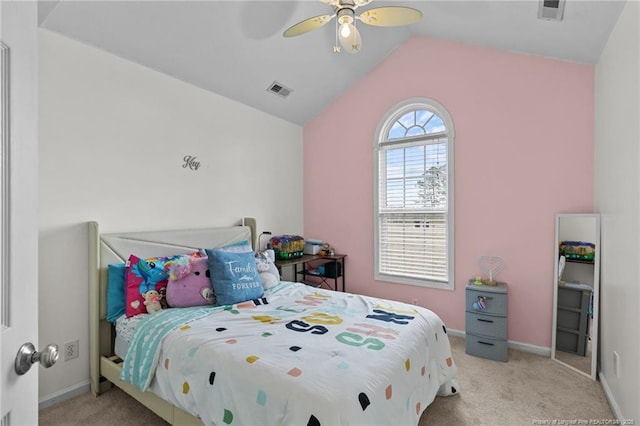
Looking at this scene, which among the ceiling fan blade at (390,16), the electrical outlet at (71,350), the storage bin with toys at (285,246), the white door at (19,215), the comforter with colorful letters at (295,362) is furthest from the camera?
the storage bin with toys at (285,246)

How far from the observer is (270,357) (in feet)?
5.19

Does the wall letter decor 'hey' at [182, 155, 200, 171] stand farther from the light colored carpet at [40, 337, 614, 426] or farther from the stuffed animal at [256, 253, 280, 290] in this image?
the light colored carpet at [40, 337, 614, 426]

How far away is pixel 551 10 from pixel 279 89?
245 centimetres

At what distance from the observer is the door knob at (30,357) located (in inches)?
29.6

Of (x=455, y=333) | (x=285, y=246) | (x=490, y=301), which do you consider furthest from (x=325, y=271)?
(x=490, y=301)

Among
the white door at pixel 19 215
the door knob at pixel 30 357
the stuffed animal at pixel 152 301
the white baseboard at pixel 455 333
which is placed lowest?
the white baseboard at pixel 455 333

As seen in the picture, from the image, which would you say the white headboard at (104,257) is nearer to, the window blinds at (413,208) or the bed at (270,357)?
the bed at (270,357)

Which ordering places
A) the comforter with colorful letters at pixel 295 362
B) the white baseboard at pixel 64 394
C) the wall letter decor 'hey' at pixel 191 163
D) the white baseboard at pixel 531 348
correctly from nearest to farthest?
the comforter with colorful letters at pixel 295 362 → the white baseboard at pixel 64 394 → the white baseboard at pixel 531 348 → the wall letter decor 'hey' at pixel 191 163

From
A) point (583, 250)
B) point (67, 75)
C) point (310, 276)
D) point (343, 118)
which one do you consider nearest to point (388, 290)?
point (310, 276)

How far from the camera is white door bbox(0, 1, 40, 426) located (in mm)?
724

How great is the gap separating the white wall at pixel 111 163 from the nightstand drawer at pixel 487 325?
2533 mm

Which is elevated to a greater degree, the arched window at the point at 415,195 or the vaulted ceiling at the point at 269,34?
the vaulted ceiling at the point at 269,34

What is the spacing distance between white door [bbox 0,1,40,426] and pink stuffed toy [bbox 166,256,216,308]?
1.52 m

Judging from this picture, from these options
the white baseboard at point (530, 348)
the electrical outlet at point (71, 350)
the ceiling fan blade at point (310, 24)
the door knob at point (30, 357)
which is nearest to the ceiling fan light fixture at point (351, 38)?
the ceiling fan blade at point (310, 24)
